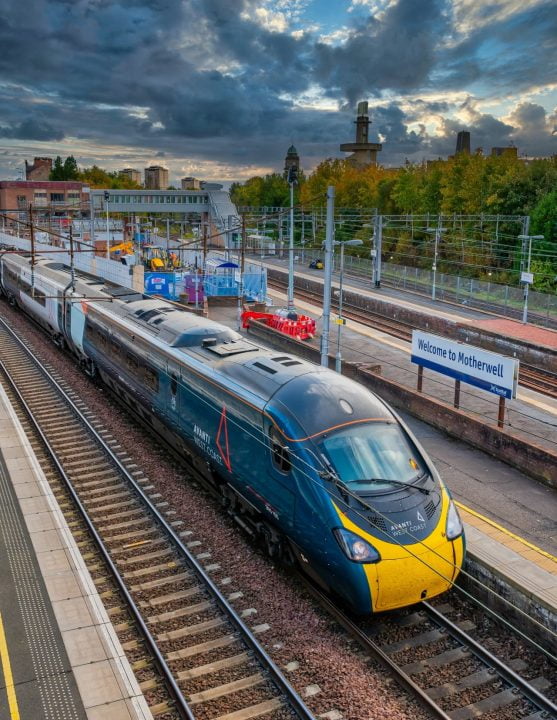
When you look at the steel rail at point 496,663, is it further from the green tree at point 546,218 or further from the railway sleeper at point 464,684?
the green tree at point 546,218

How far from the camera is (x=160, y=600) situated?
10.4 m

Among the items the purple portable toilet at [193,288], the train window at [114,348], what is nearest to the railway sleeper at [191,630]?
the train window at [114,348]

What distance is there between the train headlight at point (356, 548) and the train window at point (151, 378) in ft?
25.4

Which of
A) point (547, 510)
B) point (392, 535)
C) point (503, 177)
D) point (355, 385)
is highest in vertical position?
point (503, 177)

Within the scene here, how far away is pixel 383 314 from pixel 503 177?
88.4 ft

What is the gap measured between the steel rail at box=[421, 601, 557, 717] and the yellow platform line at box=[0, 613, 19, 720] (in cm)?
575

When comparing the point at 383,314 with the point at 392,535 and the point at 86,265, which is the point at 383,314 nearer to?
the point at 86,265

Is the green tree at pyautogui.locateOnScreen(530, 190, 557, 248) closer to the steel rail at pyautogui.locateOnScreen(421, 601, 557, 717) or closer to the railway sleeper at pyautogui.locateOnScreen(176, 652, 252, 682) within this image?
the steel rail at pyautogui.locateOnScreen(421, 601, 557, 717)

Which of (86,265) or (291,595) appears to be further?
(86,265)

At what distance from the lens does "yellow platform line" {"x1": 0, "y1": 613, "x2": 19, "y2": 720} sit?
7.57 m

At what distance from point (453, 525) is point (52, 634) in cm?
597

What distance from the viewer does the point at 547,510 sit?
1397cm

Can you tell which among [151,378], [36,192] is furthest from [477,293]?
[36,192]

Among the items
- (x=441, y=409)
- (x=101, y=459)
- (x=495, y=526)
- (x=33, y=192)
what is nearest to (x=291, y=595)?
(x=495, y=526)
